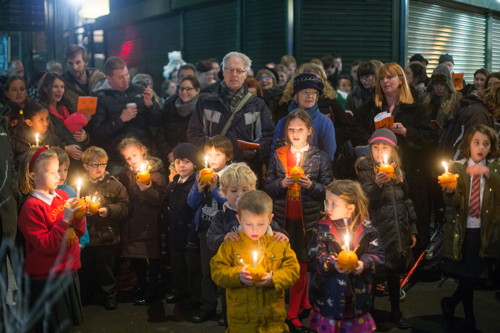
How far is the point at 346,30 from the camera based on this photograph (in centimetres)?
1245

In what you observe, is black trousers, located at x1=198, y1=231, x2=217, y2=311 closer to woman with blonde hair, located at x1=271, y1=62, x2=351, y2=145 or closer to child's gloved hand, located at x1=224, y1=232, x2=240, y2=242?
child's gloved hand, located at x1=224, y1=232, x2=240, y2=242

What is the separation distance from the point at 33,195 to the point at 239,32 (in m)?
8.83

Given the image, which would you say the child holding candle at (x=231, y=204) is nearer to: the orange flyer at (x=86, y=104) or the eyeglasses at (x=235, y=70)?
the eyeglasses at (x=235, y=70)

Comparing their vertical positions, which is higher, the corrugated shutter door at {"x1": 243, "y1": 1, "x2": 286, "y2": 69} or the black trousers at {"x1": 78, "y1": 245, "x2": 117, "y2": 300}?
the corrugated shutter door at {"x1": 243, "y1": 1, "x2": 286, "y2": 69}

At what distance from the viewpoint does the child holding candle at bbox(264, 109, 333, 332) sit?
5.76 m

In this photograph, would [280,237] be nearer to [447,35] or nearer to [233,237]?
[233,237]

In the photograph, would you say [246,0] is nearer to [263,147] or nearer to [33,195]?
[263,147]

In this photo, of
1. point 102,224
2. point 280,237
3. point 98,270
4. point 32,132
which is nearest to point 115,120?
point 32,132

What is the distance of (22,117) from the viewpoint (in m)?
6.99

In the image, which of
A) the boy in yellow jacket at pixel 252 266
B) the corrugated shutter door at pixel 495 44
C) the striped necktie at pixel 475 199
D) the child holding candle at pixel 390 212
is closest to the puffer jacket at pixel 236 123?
the child holding candle at pixel 390 212

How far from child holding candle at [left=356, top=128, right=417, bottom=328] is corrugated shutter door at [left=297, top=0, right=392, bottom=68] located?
6.78 m

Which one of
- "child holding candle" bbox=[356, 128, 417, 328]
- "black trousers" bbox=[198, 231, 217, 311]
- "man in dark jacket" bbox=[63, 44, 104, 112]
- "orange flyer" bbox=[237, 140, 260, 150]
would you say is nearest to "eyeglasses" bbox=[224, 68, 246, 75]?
"orange flyer" bbox=[237, 140, 260, 150]

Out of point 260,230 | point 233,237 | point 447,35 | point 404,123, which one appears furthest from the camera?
point 447,35

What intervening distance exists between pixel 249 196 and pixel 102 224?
8.61ft
